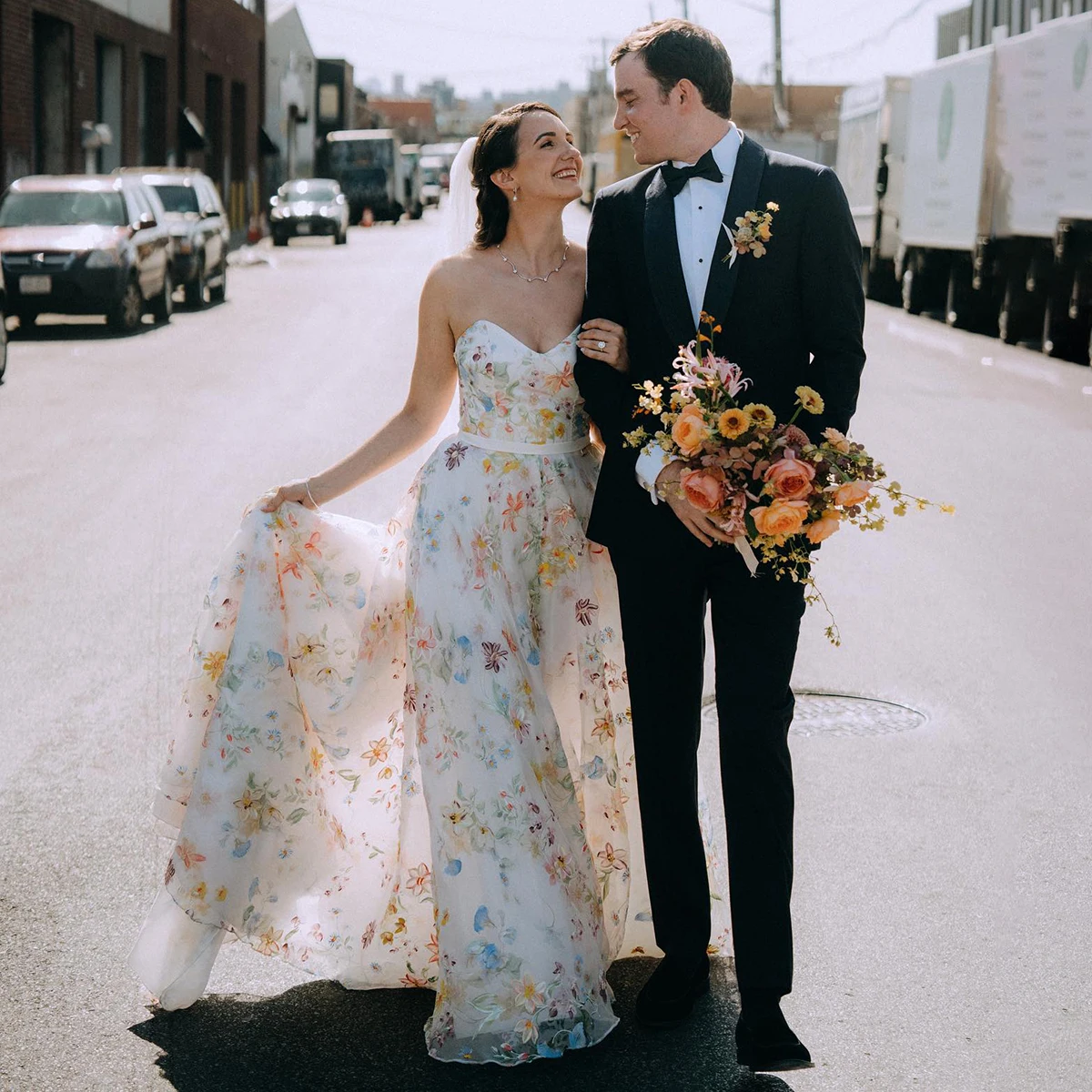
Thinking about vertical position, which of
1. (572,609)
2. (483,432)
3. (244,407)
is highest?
(483,432)

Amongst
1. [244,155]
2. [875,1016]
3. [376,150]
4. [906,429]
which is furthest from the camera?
[376,150]

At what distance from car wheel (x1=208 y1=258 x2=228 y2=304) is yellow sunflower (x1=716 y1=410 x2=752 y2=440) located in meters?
24.0

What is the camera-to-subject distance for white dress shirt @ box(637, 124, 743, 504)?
3600mm

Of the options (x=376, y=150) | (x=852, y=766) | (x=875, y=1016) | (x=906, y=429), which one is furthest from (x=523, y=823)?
(x=376, y=150)

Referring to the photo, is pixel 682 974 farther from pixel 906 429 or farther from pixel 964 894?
pixel 906 429

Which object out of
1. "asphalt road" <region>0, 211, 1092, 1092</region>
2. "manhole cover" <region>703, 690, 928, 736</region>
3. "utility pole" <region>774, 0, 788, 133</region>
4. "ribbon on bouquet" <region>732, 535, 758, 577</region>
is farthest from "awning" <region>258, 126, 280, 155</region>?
"ribbon on bouquet" <region>732, 535, 758, 577</region>

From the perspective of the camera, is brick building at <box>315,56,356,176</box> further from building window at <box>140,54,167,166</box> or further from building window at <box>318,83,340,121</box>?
building window at <box>140,54,167,166</box>

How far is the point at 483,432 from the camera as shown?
4.02 metres

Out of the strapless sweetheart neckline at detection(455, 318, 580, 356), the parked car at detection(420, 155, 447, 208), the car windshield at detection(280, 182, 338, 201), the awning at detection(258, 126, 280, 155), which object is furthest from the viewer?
the parked car at detection(420, 155, 447, 208)

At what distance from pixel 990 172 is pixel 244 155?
4038cm

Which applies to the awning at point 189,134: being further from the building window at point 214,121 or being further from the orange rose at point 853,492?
the orange rose at point 853,492

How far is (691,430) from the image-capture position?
3303mm

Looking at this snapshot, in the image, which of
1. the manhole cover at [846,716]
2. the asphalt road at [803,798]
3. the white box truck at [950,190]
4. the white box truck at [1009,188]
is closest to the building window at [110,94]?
the white box truck at [950,190]

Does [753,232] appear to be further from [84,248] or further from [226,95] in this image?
[226,95]
